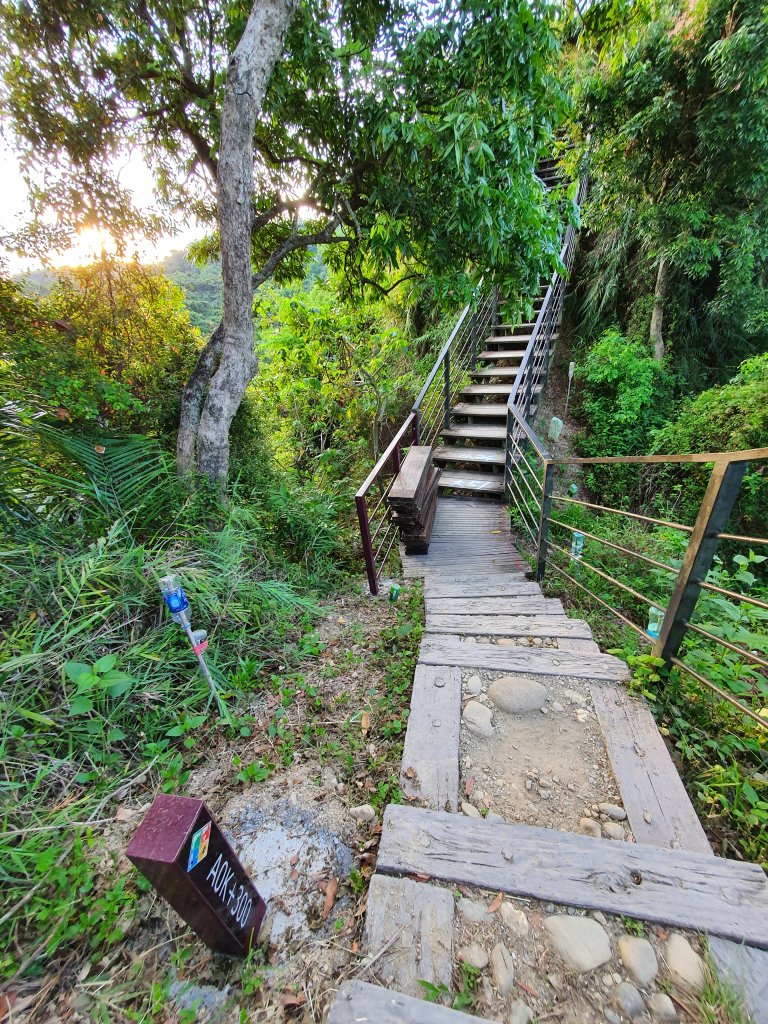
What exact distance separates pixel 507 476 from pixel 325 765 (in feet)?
12.0

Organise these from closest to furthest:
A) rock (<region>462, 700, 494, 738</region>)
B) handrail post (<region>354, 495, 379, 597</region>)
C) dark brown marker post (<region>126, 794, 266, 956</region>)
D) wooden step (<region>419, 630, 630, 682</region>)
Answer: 1. dark brown marker post (<region>126, 794, 266, 956</region>)
2. rock (<region>462, 700, 494, 738</region>)
3. wooden step (<region>419, 630, 630, 682</region>)
4. handrail post (<region>354, 495, 379, 597</region>)

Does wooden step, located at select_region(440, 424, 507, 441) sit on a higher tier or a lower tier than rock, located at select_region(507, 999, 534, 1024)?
higher

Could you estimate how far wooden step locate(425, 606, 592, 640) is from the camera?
228 cm

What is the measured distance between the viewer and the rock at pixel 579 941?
99 cm

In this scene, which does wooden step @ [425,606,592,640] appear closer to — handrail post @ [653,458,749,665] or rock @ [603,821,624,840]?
handrail post @ [653,458,749,665]

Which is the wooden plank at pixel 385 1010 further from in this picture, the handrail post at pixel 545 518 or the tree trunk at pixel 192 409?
the tree trunk at pixel 192 409

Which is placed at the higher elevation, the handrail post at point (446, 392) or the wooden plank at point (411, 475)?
the handrail post at point (446, 392)

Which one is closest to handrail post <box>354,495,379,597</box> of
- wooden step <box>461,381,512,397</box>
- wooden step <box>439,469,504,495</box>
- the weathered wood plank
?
wooden step <box>439,469,504,495</box>

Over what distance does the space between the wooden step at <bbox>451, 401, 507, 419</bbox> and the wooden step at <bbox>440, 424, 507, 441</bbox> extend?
0.58 feet

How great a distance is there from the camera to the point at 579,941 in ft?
3.35

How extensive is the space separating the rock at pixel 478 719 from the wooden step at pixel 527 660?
24 cm

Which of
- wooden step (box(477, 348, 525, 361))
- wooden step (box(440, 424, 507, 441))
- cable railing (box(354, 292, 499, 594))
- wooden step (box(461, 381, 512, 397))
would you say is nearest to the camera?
cable railing (box(354, 292, 499, 594))

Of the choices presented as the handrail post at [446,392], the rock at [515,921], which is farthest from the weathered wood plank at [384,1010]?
the handrail post at [446,392]

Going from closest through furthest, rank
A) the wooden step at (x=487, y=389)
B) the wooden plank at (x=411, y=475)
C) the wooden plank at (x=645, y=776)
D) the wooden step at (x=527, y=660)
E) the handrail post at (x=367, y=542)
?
the wooden plank at (x=645, y=776), the wooden step at (x=527, y=660), the handrail post at (x=367, y=542), the wooden plank at (x=411, y=475), the wooden step at (x=487, y=389)
